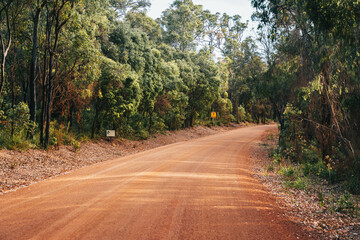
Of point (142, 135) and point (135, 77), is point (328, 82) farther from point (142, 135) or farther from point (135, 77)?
point (142, 135)

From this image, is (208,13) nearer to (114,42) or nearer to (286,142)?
(114,42)

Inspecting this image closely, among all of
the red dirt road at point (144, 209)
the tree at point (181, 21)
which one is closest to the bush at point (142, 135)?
the red dirt road at point (144, 209)

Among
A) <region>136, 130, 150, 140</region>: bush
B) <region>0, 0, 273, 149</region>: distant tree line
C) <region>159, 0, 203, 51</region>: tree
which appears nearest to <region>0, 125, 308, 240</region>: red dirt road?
<region>0, 0, 273, 149</region>: distant tree line

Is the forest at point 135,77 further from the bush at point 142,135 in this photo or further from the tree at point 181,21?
the tree at point 181,21

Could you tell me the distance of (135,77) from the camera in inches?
695

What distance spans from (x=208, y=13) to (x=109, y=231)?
172 feet

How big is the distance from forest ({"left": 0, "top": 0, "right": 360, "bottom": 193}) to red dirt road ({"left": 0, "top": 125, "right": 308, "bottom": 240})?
156 inches

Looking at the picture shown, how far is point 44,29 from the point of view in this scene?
13680mm

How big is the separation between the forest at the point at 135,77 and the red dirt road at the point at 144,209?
3.96 meters

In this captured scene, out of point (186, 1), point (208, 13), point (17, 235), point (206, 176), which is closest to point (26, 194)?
point (17, 235)

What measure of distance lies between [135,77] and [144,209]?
1319 centimetres

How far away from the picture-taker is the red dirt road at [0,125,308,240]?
4.42 m

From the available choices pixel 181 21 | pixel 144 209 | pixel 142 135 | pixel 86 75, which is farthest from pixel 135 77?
pixel 181 21

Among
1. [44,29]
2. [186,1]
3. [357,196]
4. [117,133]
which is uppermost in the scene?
[186,1]
